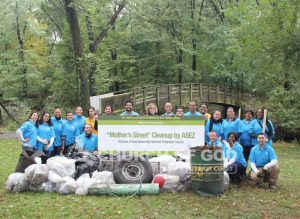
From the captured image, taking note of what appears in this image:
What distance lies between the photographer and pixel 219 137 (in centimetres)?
1037

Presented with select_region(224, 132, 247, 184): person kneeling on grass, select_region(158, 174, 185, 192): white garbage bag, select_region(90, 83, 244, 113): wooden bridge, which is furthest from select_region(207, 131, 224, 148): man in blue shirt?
select_region(90, 83, 244, 113): wooden bridge

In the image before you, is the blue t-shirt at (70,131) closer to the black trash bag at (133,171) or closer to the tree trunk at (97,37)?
the black trash bag at (133,171)

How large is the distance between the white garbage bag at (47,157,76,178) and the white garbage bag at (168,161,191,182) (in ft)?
6.95

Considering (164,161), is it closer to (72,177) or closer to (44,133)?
(72,177)

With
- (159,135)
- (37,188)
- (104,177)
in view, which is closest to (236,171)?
(159,135)

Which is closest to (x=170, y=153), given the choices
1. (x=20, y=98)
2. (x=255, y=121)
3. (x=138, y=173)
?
(x=138, y=173)

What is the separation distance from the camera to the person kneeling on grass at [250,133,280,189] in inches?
374

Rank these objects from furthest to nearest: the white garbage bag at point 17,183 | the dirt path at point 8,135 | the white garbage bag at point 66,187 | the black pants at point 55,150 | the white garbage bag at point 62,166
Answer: the dirt path at point 8,135, the black pants at point 55,150, the white garbage bag at point 62,166, the white garbage bag at point 17,183, the white garbage bag at point 66,187

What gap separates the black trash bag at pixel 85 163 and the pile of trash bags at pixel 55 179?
0.28 ft

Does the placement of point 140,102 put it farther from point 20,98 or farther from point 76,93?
point 20,98

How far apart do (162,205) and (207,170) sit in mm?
1273

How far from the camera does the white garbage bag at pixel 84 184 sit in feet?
28.9

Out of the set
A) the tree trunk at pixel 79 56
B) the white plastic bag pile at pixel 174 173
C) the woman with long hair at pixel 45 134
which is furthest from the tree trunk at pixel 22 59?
the white plastic bag pile at pixel 174 173

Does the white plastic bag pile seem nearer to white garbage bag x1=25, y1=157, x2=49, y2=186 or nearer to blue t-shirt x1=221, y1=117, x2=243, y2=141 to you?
blue t-shirt x1=221, y1=117, x2=243, y2=141
